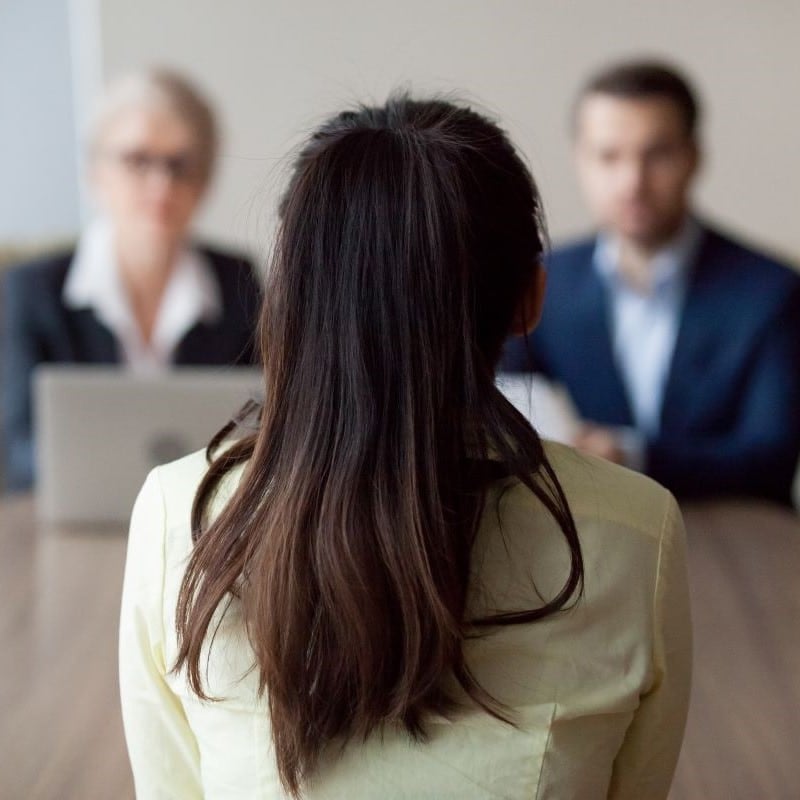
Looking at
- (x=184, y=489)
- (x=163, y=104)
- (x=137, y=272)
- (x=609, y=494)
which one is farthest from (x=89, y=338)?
(x=609, y=494)

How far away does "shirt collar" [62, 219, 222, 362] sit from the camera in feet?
8.68

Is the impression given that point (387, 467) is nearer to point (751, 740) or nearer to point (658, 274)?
point (751, 740)

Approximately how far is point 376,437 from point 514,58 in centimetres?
280

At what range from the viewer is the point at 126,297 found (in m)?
2.67

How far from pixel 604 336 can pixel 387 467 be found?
1825 millimetres

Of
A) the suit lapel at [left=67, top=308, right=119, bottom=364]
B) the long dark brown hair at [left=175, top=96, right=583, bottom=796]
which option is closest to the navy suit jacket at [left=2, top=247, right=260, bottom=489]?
the suit lapel at [left=67, top=308, right=119, bottom=364]

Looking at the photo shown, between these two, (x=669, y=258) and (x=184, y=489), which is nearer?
(x=184, y=489)

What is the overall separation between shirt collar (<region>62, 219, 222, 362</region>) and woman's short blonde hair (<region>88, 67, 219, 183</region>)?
22cm

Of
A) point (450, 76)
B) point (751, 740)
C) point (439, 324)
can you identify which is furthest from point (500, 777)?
point (450, 76)

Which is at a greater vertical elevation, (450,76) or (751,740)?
(450,76)

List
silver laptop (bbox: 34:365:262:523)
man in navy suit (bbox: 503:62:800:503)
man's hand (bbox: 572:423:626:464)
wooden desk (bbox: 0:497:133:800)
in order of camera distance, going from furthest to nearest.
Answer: man in navy suit (bbox: 503:62:800:503) → man's hand (bbox: 572:423:626:464) → silver laptop (bbox: 34:365:262:523) → wooden desk (bbox: 0:497:133:800)

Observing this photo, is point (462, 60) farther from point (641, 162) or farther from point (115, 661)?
point (115, 661)

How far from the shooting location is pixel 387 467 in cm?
83

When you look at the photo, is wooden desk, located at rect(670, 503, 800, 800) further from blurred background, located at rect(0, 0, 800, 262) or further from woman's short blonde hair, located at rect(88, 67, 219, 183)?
blurred background, located at rect(0, 0, 800, 262)
